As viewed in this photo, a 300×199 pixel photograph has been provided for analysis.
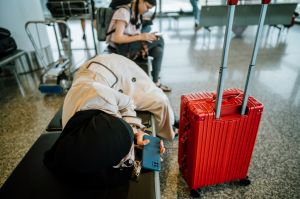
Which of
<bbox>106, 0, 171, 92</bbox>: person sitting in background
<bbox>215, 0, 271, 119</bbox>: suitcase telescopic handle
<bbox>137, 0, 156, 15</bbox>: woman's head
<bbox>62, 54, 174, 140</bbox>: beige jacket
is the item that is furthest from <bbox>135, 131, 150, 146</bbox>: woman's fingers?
<bbox>137, 0, 156, 15</bbox>: woman's head

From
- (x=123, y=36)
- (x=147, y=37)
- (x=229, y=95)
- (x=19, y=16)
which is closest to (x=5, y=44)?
(x=19, y=16)

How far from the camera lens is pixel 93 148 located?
80cm

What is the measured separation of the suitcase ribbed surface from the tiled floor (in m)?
0.16

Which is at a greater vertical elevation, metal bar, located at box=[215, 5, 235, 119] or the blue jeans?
metal bar, located at box=[215, 5, 235, 119]

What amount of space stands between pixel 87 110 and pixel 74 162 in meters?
0.23

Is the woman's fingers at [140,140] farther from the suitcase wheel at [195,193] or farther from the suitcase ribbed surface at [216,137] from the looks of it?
the suitcase wheel at [195,193]

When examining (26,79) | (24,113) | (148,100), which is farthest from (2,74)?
(148,100)

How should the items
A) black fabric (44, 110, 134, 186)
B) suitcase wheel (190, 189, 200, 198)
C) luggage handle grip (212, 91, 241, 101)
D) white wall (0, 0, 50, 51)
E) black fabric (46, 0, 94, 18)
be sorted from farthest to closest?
black fabric (46, 0, 94, 18) < white wall (0, 0, 50, 51) < suitcase wheel (190, 189, 200, 198) < luggage handle grip (212, 91, 241, 101) < black fabric (44, 110, 134, 186)

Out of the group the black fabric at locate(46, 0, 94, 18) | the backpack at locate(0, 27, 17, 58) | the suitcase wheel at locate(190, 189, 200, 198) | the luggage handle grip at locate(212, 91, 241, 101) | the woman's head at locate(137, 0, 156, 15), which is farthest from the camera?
the black fabric at locate(46, 0, 94, 18)

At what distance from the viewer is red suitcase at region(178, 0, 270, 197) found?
1.05m

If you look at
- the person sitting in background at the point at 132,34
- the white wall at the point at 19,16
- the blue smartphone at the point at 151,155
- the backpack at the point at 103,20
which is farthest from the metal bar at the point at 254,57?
the white wall at the point at 19,16

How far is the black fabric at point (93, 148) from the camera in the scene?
2.66 ft

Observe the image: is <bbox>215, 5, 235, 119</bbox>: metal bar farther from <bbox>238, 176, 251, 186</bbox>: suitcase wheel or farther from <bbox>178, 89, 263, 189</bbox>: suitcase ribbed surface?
<bbox>238, 176, 251, 186</bbox>: suitcase wheel

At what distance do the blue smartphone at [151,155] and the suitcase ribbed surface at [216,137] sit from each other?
0.71ft
